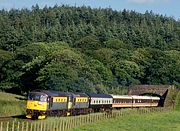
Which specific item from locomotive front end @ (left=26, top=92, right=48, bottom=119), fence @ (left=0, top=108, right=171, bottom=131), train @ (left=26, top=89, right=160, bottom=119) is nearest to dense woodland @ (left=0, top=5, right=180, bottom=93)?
train @ (left=26, top=89, right=160, bottom=119)

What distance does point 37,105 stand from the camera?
146 feet

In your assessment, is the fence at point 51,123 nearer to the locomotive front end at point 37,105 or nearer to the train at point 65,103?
the locomotive front end at point 37,105

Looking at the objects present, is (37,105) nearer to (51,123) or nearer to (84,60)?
(51,123)

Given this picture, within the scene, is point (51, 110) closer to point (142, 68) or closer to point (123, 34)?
point (142, 68)

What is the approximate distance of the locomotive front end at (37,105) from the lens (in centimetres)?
4394

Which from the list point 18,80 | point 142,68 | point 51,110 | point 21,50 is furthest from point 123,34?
point 51,110

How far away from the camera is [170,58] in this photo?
140 meters

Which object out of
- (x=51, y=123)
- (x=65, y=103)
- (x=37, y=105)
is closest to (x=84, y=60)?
(x=65, y=103)

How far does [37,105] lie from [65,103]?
6.58 metres

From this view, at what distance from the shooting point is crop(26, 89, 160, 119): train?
1751 inches

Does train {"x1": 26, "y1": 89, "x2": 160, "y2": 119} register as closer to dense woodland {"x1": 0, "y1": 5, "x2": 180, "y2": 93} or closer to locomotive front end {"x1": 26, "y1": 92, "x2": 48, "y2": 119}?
locomotive front end {"x1": 26, "y1": 92, "x2": 48, "y2": 119}

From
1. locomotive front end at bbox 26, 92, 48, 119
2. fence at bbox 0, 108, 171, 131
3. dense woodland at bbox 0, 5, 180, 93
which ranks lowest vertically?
fence at bbox 0, 108, 171, 131

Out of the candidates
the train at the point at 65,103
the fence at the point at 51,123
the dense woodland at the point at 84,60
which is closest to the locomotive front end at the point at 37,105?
the train at the point at 65,103

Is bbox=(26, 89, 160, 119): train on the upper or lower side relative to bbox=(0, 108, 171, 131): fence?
upper
